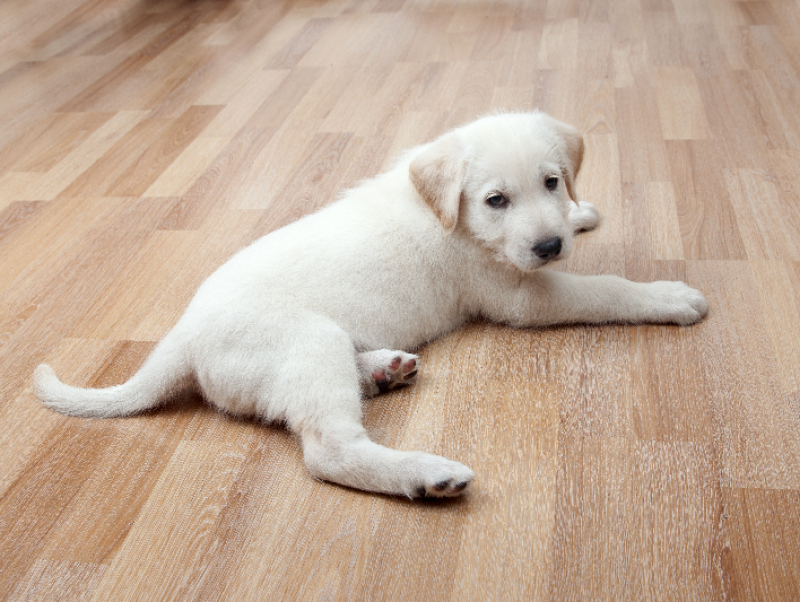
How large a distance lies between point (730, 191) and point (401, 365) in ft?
5.02

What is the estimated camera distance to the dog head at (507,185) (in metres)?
1.98

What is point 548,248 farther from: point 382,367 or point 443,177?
point 382,367

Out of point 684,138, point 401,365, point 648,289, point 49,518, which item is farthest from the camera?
point 684,138

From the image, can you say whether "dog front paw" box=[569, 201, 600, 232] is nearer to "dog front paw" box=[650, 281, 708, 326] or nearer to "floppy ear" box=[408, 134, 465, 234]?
"dog front paw" box=[650, 281, 708, 326]

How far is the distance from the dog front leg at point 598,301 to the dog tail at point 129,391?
2.92ft

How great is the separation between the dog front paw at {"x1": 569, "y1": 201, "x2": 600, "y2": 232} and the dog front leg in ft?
1.54

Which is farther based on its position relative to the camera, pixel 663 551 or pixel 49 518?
pixel 49 518

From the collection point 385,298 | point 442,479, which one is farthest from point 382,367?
point 442,479

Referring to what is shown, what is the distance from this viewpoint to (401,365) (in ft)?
6.55

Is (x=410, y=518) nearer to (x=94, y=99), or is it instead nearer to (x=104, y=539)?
(x=104, y=539)

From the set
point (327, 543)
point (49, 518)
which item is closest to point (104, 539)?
point (49, 518)

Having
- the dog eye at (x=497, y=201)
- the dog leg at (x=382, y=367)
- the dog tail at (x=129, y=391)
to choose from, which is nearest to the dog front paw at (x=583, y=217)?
the dog eye at (x=497, y=201)

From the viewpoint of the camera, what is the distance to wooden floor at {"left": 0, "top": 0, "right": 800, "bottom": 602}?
1.60 m

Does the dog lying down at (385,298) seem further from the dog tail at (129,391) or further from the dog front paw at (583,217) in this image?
the dog front paw at (583,217)
